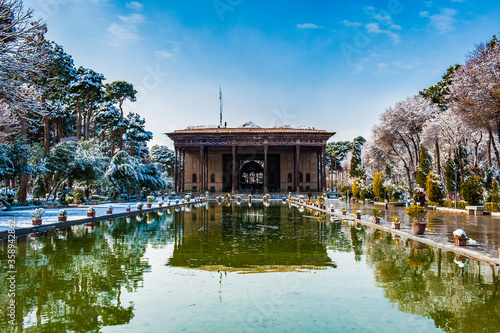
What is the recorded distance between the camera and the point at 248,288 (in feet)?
22.0

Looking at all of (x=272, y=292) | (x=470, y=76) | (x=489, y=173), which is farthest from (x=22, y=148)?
(x=489, y=173)

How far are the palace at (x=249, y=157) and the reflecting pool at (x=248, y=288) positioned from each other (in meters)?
41.8

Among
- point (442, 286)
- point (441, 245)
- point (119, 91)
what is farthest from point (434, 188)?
point (119, 91)

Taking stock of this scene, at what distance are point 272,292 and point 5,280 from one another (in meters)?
4.94

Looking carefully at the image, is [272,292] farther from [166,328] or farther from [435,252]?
[435,252]

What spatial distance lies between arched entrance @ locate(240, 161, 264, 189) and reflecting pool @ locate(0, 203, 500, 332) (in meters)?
50.3

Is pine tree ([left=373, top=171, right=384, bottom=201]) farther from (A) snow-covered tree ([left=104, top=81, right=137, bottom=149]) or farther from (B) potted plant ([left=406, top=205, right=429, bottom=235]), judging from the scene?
(A) snow-covered tree ([left=104, top=81, right=137, bottom=149])

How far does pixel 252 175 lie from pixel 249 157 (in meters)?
4.88

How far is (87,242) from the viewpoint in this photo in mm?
12125

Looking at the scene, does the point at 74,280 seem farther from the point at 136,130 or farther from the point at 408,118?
the point at 136,130

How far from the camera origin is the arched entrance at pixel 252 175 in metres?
62.2

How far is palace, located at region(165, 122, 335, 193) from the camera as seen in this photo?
53188 mm

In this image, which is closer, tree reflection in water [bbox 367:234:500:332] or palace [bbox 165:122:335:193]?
tree reflection in water [bbox 367:234:500:332]

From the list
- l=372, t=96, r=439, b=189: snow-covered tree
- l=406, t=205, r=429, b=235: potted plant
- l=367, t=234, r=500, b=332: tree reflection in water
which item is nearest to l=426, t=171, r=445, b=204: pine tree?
l=372, t=96, r=439, b=189: snow-covered tree
